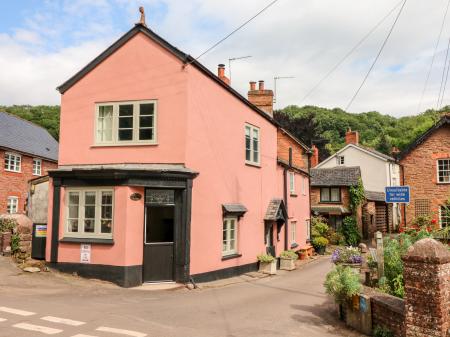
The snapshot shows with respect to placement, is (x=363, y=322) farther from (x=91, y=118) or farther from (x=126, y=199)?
(x=91, y=118)

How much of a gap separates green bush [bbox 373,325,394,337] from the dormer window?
922cm

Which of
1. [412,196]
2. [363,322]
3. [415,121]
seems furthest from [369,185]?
[415,121]

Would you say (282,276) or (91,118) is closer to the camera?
(91,118)

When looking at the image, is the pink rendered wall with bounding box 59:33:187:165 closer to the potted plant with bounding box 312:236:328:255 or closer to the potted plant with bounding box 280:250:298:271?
the potted plant with bounding box 280:250:298:271

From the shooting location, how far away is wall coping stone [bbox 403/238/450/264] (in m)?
6.81

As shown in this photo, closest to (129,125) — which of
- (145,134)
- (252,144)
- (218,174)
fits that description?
(145,134)

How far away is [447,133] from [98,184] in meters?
22.0

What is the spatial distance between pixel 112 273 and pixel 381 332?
27.9 ft

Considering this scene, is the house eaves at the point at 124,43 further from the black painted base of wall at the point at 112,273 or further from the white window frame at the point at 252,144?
the black painted base of wall at the point at 112,273

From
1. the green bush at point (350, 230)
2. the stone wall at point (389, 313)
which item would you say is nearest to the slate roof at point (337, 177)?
the green bush at point (350, 230)

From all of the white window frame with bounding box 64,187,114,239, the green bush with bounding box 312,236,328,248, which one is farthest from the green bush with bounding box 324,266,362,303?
the green bush with bounding box 312,236,328,248

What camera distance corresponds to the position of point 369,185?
44.5m

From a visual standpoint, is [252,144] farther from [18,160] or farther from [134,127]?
[18,160]

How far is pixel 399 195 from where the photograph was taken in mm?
11562
